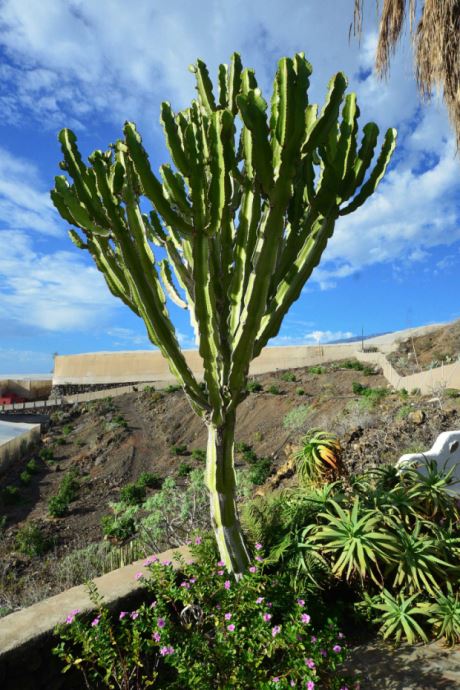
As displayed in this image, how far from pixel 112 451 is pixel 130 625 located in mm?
18218

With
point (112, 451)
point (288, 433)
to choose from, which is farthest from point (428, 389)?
point (112, 451)

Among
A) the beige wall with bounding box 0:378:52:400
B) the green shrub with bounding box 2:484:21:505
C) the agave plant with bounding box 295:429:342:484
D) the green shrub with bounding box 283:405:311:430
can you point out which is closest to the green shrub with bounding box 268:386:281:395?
the green shrub with bounding box 283:405:311:430

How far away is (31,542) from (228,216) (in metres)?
12.0

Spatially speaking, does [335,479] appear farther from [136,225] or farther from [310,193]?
[136,225]

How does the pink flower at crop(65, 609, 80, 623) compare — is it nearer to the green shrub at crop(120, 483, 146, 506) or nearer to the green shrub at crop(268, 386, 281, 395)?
the green shrub at crop(120, 483, 146, 506)

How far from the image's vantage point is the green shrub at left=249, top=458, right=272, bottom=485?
14.2 metres

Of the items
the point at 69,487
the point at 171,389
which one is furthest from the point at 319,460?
the point at 171,389

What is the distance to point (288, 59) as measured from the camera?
3006mm

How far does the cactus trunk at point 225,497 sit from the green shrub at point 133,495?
12.4m

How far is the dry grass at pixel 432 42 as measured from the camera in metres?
4.98

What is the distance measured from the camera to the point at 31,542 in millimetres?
12016

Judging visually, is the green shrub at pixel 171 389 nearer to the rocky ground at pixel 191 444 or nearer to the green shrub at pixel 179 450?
the rocky ground at pixel 191 444

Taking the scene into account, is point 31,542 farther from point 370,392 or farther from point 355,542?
point 370,392

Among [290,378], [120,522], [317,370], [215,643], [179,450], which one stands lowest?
[120,522]
